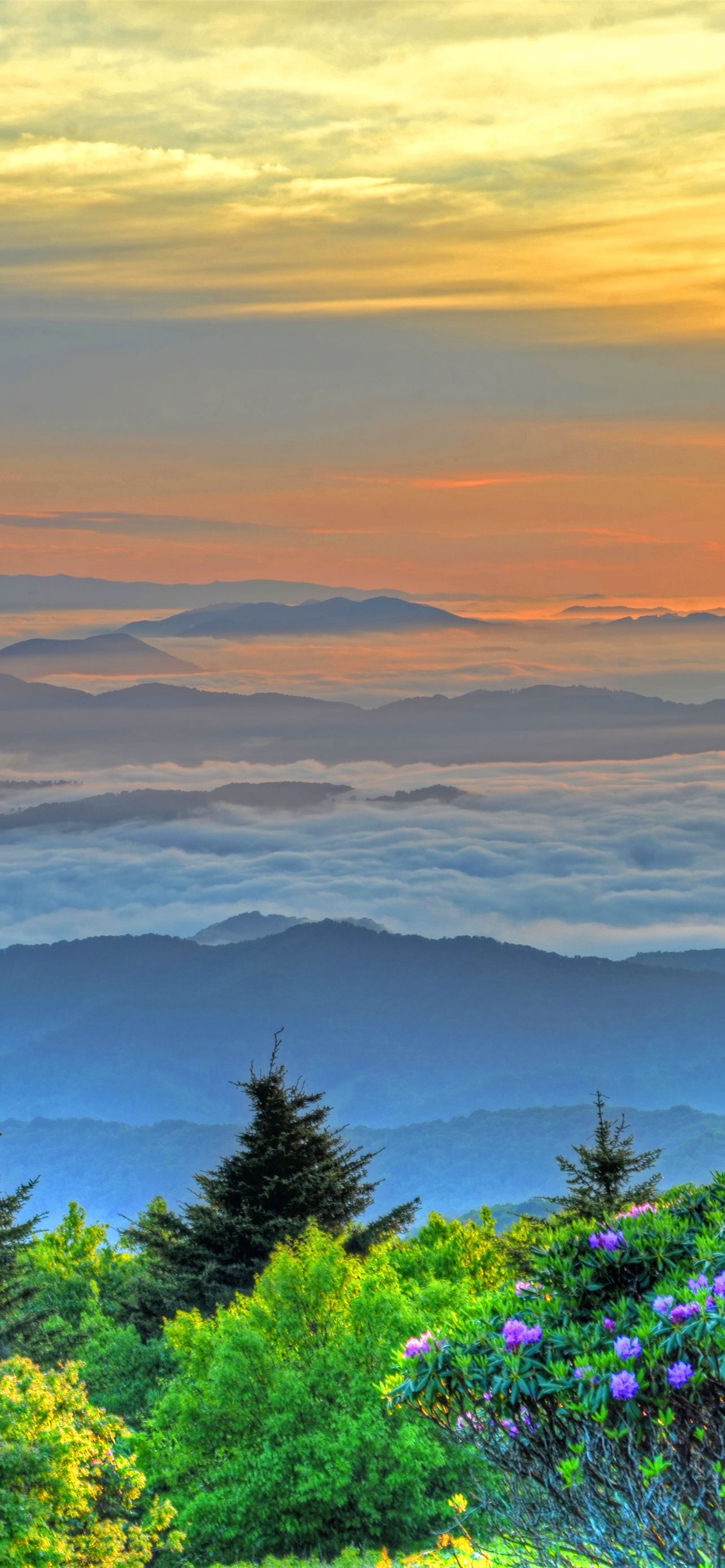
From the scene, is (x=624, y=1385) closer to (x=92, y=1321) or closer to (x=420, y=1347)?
(x=420, y=1347)

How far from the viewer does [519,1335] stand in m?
15.9

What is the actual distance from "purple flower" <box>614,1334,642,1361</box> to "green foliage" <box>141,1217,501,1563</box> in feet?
69.7

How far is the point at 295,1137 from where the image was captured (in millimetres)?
66250

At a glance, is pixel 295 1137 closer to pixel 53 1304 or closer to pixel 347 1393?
pixel 53 1304

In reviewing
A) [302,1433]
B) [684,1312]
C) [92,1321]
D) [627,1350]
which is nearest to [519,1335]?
[627,1350]

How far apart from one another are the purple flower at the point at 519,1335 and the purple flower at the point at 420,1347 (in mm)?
1119

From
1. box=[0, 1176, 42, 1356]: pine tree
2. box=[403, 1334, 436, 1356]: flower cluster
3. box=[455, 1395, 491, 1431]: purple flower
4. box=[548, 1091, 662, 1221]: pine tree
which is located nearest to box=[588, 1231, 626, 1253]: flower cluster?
box=[403, 1334, 436, 1356]: flower cluster

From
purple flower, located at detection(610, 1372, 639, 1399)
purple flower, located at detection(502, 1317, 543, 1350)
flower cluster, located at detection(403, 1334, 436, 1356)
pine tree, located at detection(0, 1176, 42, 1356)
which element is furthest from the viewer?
pine tree, located at detection(0, 1176, 42, 1356)

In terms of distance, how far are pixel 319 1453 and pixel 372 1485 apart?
158 cm

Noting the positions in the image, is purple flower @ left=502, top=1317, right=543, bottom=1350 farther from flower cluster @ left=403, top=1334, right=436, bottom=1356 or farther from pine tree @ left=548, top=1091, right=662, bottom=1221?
pine tree @ left=548, top=1091, right=662, bottom=1221

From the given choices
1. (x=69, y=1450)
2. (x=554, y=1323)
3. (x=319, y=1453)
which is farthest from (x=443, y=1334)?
(x=319, y=1453)

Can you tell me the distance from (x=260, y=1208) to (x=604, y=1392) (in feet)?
166

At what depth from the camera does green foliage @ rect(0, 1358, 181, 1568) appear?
88.2 feet

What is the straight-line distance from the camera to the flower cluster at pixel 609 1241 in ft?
57.3
